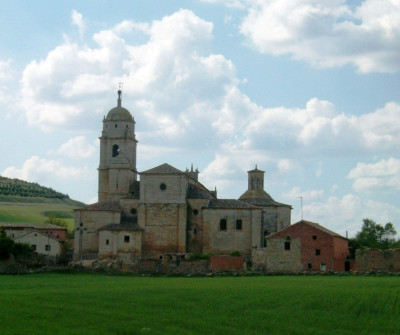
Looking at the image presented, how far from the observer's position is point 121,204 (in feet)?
240

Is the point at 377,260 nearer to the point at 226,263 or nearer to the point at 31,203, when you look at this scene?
the point at 226,263

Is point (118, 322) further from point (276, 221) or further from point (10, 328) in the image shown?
point (276, 221)

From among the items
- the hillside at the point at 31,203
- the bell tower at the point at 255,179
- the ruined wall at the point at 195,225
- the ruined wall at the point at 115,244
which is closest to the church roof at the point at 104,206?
the ruined wall at the point at 115,244

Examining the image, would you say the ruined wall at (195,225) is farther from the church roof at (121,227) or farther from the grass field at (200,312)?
the grass field at (200,312)

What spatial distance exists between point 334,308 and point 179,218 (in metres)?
42.1

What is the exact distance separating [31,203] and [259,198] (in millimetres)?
87898

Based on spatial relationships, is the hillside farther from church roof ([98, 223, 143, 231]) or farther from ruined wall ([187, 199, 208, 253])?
ruined wall ([187, 199, 208, 253])

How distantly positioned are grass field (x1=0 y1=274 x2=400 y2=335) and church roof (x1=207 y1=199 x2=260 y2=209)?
34.7 meters

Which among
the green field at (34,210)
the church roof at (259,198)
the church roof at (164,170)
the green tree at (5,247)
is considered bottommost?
the green tree at (5,247)

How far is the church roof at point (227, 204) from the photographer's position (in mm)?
72188

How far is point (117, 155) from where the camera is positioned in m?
80.1

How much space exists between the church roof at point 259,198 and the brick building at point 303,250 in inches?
459

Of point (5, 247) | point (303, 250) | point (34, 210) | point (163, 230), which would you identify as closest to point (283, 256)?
point (303, 250)

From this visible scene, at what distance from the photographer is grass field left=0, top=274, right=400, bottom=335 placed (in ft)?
79.0
